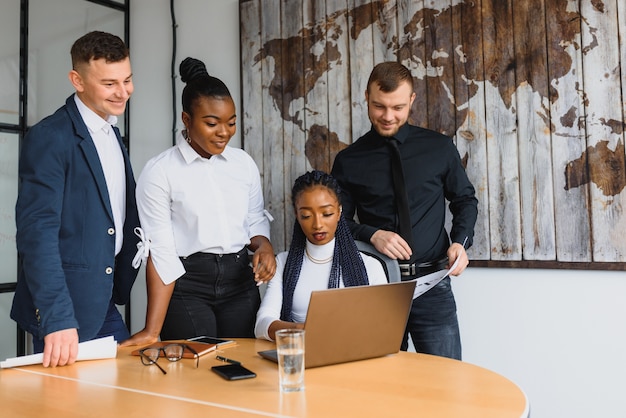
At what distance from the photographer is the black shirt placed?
7.32ft

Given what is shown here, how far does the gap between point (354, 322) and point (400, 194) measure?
92 centimetres

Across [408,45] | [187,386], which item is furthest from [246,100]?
[187,386]

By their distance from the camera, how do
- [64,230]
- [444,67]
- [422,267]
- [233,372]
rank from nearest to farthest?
[233,372] < [64,230] < [422,267] < [444,67]

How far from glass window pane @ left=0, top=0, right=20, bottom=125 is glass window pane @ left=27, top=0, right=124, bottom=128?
0.07m

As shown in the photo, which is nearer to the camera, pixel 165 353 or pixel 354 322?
pixel 354 322

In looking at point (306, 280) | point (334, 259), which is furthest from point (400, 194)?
point (306, 280)

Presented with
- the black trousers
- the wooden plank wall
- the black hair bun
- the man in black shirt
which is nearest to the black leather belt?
the man in black shirt

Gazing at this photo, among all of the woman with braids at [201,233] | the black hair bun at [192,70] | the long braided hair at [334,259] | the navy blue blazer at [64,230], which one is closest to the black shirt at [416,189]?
the long braided hair at [334,259]

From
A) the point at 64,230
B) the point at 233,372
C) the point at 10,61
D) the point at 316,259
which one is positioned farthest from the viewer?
the point at 10,61

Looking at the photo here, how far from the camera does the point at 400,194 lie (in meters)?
2.22

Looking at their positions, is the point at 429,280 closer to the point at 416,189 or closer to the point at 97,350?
→ the point at 416,189

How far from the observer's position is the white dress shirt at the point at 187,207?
6.76 ft

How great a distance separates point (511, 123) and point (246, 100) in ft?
4.57

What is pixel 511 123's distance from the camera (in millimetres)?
2443
